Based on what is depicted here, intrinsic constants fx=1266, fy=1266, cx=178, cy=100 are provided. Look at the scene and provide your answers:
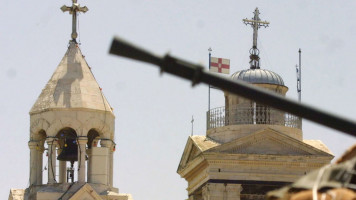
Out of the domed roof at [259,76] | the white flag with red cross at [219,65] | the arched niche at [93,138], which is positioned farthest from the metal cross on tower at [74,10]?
the domed roof at [259,76]

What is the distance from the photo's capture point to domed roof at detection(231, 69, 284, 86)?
57.4 metres

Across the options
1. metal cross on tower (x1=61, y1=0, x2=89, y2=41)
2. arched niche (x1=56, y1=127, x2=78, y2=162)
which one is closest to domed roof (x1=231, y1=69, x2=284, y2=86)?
arched niche (x1=56, y1=127, x2=78, y2=162)

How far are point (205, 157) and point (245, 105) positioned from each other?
378cm

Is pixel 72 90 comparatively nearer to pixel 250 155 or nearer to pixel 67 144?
pixel 67 144

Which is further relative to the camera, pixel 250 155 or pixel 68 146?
pixel 68 146

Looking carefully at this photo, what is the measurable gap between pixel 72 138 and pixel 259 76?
8.95m

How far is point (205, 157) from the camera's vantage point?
5441 centimetres

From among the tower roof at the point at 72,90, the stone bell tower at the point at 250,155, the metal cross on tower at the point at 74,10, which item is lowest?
the stone bell tower at the point at 250,155

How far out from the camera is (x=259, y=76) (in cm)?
5750

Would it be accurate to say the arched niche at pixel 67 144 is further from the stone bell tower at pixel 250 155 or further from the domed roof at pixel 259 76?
the domed roof at pixel 259 76

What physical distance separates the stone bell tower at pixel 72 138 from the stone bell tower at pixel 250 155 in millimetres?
4035

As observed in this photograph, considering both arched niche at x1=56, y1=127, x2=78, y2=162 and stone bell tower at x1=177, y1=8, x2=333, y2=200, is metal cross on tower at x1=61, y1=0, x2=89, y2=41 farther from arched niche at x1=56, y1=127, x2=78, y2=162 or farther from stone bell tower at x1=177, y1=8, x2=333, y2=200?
stone bell tower at x1=177, y1=8, x2=333, y2=200

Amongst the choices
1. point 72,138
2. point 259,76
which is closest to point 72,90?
point 72,138

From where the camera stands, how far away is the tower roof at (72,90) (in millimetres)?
56625
